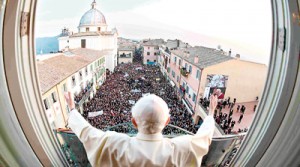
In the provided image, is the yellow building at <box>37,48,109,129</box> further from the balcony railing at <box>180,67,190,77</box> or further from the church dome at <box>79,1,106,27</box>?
the church dome at <box>79,1,106,27</box>

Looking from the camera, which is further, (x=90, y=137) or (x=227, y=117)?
(x=227, y=117)

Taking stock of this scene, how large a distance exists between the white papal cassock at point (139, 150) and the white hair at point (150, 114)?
31mm

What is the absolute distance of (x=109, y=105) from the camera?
18.0 feet

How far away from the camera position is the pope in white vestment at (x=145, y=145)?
54cm

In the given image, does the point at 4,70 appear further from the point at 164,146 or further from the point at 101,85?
the point at 101,85

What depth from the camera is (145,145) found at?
56 centimetres

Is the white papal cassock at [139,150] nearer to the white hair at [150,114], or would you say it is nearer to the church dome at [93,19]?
the white hair at [150,114]

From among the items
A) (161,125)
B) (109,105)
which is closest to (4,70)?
(161,125)

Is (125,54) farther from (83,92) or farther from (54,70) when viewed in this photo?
(54,70)

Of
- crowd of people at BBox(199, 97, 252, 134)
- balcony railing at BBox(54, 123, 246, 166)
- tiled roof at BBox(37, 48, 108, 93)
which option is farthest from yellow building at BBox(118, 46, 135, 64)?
balcony railing at BBox(54, 123, 246, 166)

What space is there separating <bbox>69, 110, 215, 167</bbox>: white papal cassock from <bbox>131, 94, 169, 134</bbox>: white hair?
0.10 ft

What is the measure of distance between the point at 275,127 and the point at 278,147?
0.20 feet

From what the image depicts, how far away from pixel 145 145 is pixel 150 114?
0.10 metres

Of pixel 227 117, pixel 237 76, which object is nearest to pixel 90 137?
pixel 227 117
